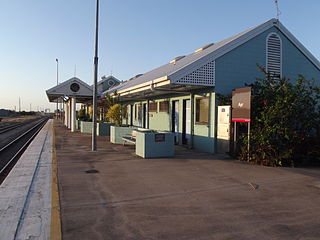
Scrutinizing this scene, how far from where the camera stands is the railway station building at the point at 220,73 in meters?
11.6

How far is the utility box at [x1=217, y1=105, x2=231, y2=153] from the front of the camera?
10864 millimetres

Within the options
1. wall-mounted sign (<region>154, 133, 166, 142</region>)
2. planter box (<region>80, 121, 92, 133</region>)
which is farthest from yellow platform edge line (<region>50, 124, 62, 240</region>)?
planter box (<region>80, 121, 92, 133</region>)

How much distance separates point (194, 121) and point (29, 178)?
323 inches

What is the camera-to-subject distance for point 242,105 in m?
9.78

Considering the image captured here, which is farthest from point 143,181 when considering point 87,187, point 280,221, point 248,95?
point 248,95

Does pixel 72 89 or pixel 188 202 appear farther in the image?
pixel 72 89

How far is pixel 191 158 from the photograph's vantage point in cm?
1053

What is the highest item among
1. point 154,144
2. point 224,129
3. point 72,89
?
point 72,89

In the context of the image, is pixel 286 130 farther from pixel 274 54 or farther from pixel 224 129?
pixel 274 54

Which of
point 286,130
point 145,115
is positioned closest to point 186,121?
point 286,130

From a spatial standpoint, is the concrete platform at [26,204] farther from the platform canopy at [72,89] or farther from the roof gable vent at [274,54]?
the platform canopy at [72,89]

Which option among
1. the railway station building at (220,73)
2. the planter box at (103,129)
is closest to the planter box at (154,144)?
the railway station building at (220,73)

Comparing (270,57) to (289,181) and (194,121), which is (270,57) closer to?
(194,121)

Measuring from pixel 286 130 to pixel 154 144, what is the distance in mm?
4684
